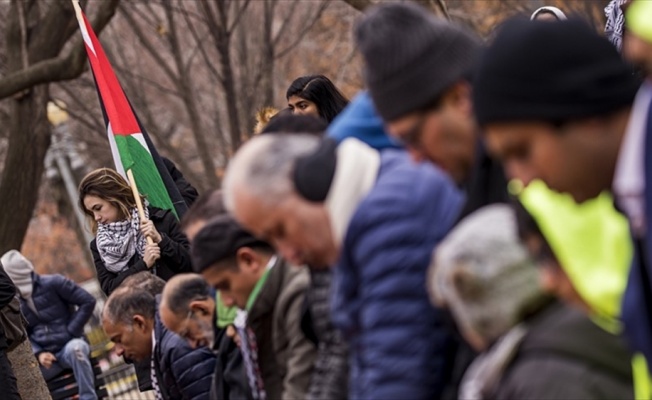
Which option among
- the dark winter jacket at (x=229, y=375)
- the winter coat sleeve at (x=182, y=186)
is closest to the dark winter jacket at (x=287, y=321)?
the dark winter jacket at (x=229, y=375)

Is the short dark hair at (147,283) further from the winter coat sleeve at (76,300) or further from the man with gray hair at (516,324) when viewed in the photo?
the winter coat sleeve at (76,300)

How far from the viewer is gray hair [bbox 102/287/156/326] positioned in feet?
24.0

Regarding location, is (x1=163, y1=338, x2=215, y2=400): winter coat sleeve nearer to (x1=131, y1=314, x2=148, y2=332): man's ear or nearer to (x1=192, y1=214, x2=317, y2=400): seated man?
(x1=131, y1=314, x2=148, y2=332): man's ear

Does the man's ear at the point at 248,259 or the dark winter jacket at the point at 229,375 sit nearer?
the man's ear at the point at 248,259

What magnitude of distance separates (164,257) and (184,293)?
2838 mm

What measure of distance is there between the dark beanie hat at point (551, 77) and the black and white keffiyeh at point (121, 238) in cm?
572

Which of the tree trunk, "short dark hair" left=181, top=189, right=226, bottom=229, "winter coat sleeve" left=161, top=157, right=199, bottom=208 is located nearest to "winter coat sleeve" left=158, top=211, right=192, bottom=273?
"winter coat sleeve" left=161, top=157, right=199, bottom=208

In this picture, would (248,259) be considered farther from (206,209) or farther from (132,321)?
(132,321)

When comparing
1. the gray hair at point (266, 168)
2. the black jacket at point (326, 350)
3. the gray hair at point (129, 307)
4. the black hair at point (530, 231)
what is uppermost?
the gray hair at point (266, 168)

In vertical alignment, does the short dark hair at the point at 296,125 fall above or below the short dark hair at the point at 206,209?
above

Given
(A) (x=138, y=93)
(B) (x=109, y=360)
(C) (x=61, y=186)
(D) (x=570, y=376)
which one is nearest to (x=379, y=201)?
(D) (x=570, y=376)

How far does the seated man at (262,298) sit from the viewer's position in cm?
528

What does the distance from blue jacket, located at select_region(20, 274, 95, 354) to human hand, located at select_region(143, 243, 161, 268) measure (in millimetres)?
3673

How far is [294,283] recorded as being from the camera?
5.30m
